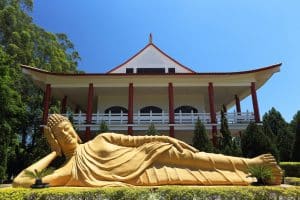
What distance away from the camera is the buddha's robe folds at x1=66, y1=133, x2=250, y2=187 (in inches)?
264

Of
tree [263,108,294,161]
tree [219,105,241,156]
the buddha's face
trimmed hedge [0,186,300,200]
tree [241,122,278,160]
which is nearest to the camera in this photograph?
trimmed hedge [0,186,300,200]

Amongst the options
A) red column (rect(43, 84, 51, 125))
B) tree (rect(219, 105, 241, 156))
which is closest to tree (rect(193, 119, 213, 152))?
tree (rect(219, 105, 241, 156))

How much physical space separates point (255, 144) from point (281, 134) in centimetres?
751

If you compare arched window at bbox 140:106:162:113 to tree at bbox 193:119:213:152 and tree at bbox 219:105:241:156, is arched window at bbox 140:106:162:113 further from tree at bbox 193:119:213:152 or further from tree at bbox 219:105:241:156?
tree at bbox 193:119:213:152

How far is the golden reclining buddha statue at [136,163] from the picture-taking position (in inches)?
264

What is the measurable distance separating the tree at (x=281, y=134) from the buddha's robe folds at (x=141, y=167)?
1033cm

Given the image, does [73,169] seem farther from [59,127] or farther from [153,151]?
[153,151]

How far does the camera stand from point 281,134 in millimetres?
19734

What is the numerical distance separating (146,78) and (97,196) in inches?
531

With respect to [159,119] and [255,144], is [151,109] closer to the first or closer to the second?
[159,119]

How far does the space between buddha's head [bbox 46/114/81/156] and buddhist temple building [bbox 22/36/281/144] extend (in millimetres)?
10185

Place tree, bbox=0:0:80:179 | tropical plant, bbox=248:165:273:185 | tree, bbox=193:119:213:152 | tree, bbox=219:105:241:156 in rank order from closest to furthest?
tropical plant, bbox=248:165:273:185 → tree, bbox=219:105:241:156 → tree, bbox=193:119:213:152 → tree, bbox=0:0:80:179

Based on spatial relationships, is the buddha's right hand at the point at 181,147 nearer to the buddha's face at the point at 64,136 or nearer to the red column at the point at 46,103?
the buddha's face at the point at 64,136

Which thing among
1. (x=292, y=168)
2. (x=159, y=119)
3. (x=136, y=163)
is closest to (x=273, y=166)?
(x=136, y=163)
